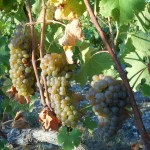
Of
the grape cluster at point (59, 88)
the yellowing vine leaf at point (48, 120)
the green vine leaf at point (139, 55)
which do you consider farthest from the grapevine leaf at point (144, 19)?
the yellowing vine leaf at point (48, 120)

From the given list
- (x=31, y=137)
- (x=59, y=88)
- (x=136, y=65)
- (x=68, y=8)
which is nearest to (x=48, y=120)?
(x=59, y=88)

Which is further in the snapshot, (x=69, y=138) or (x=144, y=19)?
(x=144, y=19)

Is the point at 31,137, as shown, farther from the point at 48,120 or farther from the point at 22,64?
the point at 48,120

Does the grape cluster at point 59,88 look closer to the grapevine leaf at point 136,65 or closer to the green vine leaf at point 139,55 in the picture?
the green vine leaf at point 139,55

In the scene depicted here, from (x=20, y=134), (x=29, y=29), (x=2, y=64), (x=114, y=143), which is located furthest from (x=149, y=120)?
(x=29, y=29)

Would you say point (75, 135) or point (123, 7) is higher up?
point (123, 7)

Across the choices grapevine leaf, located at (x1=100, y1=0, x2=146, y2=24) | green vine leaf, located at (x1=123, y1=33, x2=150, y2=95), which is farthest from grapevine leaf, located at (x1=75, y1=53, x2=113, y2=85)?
grapevine leaf, located at (x1=100, y1=0, x2=146, y2=24)

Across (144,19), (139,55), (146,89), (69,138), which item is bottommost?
(69,138)
